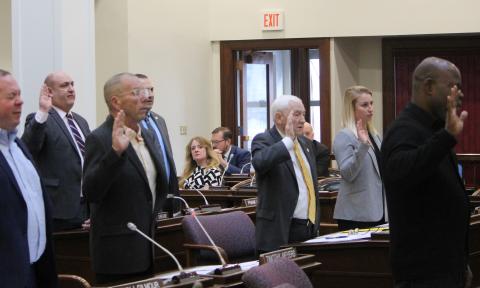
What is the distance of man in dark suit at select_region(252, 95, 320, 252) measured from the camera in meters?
4.99

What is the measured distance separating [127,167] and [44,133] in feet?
4.99

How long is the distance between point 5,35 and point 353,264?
23.2 ft

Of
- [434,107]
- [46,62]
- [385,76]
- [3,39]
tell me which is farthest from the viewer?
[385,76]

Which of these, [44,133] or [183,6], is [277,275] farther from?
[183,6]

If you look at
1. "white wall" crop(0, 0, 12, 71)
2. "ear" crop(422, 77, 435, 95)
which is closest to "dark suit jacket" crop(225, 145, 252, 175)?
"white wall" crop(0, 0, 12, 71)

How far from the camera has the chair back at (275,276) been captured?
130 inches

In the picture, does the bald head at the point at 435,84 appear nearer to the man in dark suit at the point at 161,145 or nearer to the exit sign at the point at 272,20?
the man in dark suit at the point at 161,145

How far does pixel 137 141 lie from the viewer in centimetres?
445

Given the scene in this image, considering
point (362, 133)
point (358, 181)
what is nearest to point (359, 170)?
point (358, 181)

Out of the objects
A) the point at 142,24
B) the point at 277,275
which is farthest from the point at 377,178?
the point at 142,24

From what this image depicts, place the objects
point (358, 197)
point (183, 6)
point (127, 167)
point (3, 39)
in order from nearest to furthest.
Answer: point (127, 167) < point (358, 197) < point (3, 39) < point (183, 6)

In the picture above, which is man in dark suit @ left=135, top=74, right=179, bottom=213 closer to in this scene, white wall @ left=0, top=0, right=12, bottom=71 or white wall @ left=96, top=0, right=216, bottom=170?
white wall @ left=96, top=0, right=216, bottom=170

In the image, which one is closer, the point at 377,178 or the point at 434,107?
the point at 434,107

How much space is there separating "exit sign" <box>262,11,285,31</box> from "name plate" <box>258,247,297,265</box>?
27.4 feet
